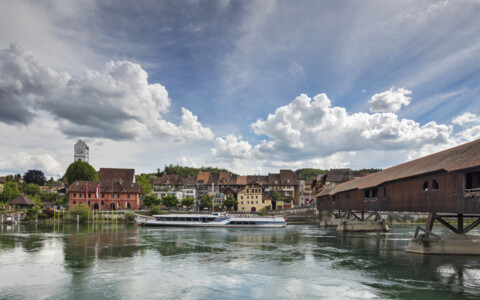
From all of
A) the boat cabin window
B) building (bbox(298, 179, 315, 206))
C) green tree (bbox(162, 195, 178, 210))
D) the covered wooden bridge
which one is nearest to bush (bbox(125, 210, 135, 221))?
green tree (bbox(162, 195, 178, 210))

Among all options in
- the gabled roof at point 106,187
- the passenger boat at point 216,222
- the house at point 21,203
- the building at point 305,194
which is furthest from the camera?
the building at point 305,194

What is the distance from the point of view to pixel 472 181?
21.9 meters

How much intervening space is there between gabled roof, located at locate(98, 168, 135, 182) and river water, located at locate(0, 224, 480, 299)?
63.7 metres

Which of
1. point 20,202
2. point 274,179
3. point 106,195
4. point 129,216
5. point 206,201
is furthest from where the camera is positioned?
point 274,179

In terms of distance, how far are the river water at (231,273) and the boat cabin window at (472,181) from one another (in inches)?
197

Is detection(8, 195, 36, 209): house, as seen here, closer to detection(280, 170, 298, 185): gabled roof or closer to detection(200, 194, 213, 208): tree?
detection(200, 194, 213, 208): tree

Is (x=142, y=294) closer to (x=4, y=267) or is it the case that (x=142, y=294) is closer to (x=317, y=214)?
(x=4, y=267)

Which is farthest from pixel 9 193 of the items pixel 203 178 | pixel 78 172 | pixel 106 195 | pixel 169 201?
pixel 203 178

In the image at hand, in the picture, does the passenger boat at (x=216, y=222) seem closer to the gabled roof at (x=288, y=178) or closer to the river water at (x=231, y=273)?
the river water at (x=231, y=273)

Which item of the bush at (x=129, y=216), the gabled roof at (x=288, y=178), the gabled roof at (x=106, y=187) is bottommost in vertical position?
the bush at (x=129, y=216)

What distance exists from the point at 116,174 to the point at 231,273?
8089cm

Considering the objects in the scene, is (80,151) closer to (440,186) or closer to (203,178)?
(203,178)

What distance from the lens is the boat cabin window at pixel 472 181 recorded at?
2139 centimetres

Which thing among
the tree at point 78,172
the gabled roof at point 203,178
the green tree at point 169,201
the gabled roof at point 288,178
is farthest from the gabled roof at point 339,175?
the tree at point 78,172
